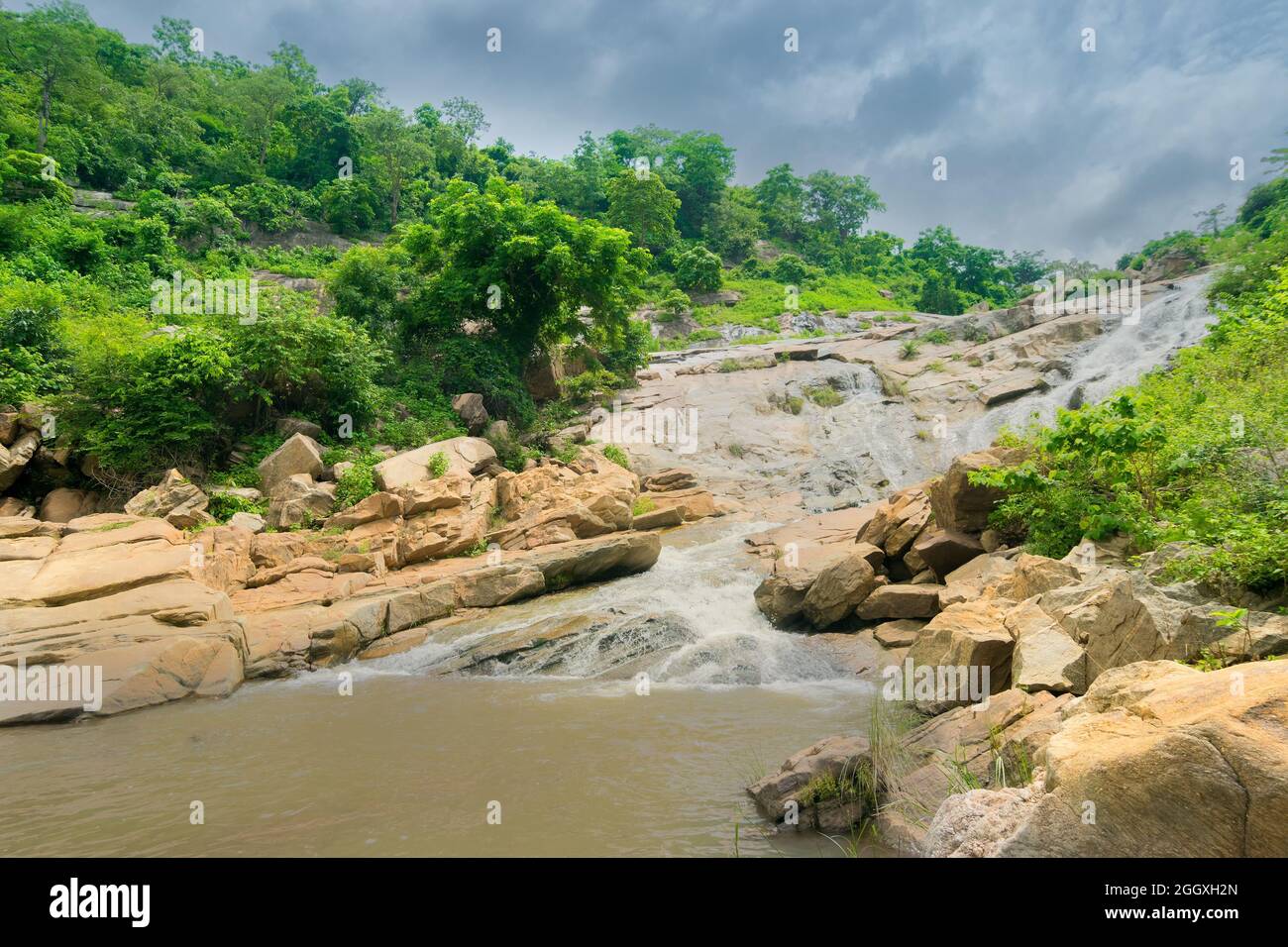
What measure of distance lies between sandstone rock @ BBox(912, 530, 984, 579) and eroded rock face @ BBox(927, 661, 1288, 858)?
7691 millimetres

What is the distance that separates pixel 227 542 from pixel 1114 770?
49.4 feet

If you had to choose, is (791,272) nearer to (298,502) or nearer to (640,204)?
(640,204)

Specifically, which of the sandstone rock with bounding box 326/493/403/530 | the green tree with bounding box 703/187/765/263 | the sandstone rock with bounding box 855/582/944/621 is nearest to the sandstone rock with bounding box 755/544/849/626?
the sandstone rock with bounding box 855/582/944/621

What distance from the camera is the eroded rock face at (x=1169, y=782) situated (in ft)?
10.0

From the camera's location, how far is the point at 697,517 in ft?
65.6

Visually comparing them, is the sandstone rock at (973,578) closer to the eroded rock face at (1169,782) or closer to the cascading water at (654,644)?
the cascading water at (654,644)

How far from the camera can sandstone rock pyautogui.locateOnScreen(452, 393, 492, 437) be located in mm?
23297

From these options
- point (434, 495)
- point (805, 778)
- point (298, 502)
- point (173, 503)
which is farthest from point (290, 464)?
point (805, 778)

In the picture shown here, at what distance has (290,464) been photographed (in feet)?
58.6

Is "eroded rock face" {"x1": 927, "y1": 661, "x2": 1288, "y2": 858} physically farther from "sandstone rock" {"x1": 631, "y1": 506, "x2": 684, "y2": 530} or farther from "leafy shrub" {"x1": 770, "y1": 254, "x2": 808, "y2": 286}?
"leafy shrub" {"x1": 770, "y1": 254, "x2": 808, "y2": 286}

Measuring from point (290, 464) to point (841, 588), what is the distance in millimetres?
13951
